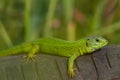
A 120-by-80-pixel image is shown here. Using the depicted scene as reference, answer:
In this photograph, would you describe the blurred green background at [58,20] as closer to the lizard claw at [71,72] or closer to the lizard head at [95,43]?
the lizard head at [95,43]

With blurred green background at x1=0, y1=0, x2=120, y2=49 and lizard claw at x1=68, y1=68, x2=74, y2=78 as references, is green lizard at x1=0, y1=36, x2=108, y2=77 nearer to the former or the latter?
lizard claw at x1=68, y1=68, x2=74, y2=78

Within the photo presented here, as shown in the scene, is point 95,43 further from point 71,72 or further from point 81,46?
point 71,72

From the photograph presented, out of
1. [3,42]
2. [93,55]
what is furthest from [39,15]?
[93,55]

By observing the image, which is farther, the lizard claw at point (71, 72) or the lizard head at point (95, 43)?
the lizard head at point (95, 43)

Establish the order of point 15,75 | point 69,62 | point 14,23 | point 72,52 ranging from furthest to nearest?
point 14,23 < point 72,52 < point 69,62 < point 15,75

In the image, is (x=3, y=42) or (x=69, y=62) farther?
(x=3, y=42)

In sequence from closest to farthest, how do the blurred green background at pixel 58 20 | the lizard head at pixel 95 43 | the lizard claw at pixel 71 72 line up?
the lizard claw at pixel 71 72, the lizard head at pixel 95 43, the blurred green background at pixel 58 20

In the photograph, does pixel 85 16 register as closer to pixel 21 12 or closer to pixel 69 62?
pixel 21 12

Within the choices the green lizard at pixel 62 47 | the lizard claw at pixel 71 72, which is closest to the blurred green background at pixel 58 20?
the green lizard at pixel 62 47

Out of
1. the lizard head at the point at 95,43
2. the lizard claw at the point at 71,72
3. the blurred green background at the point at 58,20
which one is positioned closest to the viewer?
the lizard claw at the point at 71,72
